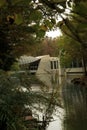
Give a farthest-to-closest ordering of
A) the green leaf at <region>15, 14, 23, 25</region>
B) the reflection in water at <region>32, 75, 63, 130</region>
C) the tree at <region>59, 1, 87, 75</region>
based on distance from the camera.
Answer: the reflection in water at <region>32, 75, 63, 130</region> → the green leaf at <region>15, 14, 23, 25</region> → the tree at <region>59, 1, 87, 75</region>

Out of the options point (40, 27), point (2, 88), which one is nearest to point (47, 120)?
point (2, 88)

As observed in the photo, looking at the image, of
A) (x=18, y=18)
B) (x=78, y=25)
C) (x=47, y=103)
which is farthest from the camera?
(x=47, y=103)

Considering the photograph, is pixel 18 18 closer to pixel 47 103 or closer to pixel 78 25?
pixel 78 25

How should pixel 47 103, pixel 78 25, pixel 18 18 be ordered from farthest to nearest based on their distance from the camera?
pixel 47 103 < pixel 18 18 < pixel 78 25

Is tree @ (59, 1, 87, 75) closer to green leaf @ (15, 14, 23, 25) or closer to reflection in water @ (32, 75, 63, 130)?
green leaf @ (15, 14, 23, 25)

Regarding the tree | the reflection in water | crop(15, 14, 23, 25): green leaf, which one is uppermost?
the tree

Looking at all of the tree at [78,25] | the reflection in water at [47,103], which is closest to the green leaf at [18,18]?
the tree at [78,25]

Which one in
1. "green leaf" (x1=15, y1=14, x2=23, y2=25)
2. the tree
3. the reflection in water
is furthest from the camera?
the reflection in water

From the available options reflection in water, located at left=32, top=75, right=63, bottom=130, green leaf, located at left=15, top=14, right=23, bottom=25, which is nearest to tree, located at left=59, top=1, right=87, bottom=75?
green leaf, located at left=15, top=14, right=23, bottom=25

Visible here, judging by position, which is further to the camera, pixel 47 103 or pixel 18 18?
pixel 47 103

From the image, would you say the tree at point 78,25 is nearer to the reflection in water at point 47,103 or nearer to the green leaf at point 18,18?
the green leaf at point 18,18

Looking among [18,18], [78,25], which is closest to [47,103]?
[18,18]

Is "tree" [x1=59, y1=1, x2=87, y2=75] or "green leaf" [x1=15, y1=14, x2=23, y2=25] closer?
"tree" [x1=59, y1=1, x2=87, y2=75]

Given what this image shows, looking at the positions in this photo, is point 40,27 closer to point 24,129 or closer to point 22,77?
point 24,129
